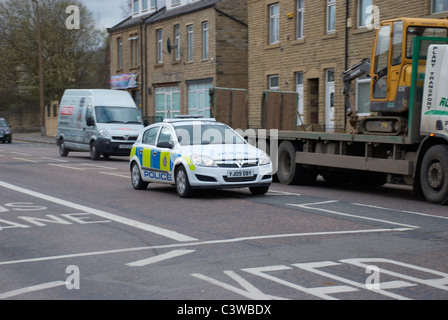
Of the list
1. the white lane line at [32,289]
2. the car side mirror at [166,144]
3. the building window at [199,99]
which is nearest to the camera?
the white lane line at [32,289]

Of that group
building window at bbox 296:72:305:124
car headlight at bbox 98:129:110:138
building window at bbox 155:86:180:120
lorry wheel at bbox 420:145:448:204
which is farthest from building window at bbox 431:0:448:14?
building window at bbox 155:86:180:120

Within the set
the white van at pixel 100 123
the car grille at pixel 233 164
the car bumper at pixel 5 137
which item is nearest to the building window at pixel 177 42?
the white van at pixel 100 123

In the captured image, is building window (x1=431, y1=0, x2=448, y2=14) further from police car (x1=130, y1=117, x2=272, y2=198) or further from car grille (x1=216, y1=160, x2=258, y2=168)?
car grille (x1=216, y1=160, x2=258, y2=168)

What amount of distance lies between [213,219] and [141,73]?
3619cm

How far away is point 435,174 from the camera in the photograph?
42.6 feet

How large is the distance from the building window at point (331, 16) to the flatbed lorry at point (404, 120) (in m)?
12.2

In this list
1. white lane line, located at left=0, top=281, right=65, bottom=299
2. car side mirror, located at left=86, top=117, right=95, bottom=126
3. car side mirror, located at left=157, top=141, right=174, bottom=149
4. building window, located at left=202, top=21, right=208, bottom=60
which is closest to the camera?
white lane line, located at left=0, top=281, right=65, bottom=299

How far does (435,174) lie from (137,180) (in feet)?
20.8

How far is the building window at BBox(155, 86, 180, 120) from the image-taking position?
42531 mm

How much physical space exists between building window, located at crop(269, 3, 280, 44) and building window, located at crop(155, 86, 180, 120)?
424 inches

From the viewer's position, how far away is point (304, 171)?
17250 mm

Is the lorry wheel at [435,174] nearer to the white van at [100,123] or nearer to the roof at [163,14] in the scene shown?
the white van at [100,123]

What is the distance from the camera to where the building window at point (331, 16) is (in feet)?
92.7

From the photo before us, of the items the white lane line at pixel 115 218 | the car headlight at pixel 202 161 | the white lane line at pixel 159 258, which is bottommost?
the white lane line at pixel 115 218
